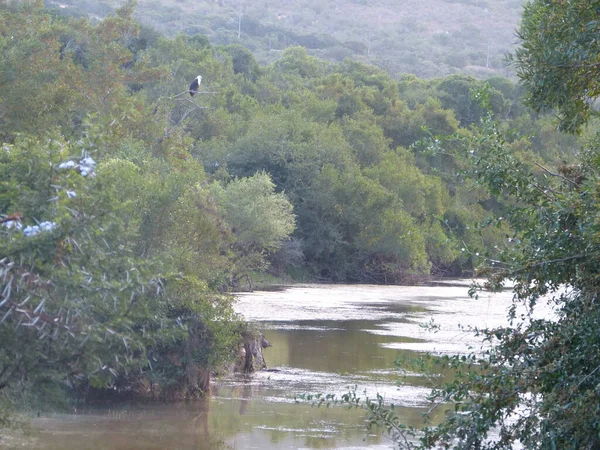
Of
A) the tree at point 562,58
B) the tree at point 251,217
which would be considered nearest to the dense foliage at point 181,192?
the tree at point 251,217

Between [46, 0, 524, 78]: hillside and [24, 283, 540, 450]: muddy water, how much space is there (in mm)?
84449

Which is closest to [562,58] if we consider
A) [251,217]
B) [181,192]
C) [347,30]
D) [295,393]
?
[295,393]

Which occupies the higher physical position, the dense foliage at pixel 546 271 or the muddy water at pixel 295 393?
the dense foliage at pixel 546 271

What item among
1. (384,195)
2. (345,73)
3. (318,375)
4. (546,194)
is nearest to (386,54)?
(345,73)

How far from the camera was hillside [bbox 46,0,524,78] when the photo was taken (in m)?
128

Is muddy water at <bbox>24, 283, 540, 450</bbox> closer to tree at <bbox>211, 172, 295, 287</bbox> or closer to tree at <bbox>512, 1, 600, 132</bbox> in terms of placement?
tree at <bbox>512, 1, 600, 132</bbox>

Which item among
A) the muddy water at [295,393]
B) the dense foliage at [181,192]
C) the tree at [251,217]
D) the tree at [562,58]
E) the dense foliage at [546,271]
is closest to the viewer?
the dense foliage at [181,192]

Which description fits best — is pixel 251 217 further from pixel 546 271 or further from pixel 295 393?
pixel 546 271

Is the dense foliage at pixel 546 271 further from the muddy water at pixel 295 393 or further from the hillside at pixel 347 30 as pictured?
the hillside at pixel 347 30

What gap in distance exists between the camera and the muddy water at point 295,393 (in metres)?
14.1

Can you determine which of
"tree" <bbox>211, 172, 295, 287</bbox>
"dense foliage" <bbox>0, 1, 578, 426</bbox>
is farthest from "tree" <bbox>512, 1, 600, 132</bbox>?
"tree" <bbox>211, 172, 295, 287</bbox>

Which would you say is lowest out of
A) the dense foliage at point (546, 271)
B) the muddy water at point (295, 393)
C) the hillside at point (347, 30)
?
the hillside at point (347, 30)

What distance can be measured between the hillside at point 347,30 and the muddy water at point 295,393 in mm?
84449

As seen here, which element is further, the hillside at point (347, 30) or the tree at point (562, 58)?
the hillside at point (347, 30)
